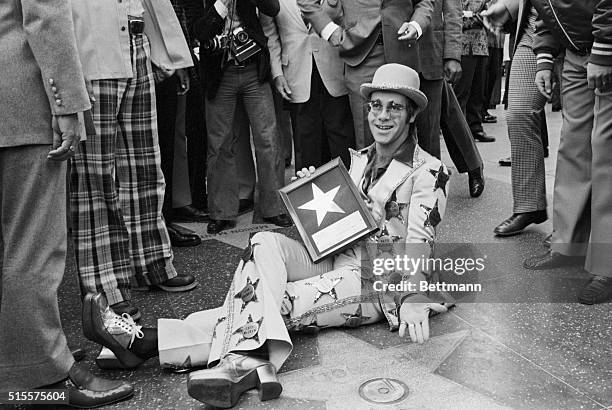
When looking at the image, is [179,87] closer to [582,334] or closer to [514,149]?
[514,149]

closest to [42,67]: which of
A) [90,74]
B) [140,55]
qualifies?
[90,74]

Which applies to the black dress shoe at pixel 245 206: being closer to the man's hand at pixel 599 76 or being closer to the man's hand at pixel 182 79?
the man's hand at pixel 182 79

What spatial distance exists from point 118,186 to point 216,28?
1.26m

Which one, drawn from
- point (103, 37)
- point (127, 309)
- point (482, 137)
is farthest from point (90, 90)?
point (482, 137)

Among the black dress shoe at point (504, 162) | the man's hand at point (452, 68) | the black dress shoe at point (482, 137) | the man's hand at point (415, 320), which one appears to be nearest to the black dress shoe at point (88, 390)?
the man's hand at point (415, 320)

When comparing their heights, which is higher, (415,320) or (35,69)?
(35,69)

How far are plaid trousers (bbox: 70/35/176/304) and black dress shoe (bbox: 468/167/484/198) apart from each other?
255cm

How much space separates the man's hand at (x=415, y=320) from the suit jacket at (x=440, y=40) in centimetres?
205

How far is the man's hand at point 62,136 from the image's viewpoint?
2236 millimetres

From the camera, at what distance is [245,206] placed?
16.5 ft

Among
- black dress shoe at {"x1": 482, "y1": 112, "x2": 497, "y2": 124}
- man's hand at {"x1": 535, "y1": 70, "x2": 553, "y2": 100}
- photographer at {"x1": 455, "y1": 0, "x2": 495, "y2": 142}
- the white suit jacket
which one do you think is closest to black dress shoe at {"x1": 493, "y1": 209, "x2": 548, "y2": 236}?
man's hand at {"x1": 535, "y1": 70, "x2": 553, "y2": 100}

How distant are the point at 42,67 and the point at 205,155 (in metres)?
2.74

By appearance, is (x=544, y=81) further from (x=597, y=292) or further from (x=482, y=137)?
(x=482, y=137)

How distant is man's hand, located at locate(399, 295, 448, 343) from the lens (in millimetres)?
2469
